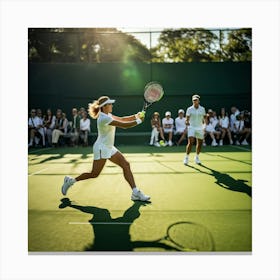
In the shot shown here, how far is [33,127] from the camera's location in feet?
31.1

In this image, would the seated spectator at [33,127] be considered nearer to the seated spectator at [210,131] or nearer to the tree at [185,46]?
the tree at [185,46]

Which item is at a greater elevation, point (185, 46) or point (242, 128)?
point (185, 46)

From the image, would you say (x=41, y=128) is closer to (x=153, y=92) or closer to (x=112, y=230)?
(x=153, y=92)

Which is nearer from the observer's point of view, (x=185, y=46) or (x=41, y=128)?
(x=41, y=128)

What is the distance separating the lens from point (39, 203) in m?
4.00

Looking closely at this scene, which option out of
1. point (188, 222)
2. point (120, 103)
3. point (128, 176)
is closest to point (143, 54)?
point (120, 103)

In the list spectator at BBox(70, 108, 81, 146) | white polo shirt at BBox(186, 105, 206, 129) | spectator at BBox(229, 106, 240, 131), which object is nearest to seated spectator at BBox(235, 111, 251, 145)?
spectator at BBox(229, 106, 240, 131)

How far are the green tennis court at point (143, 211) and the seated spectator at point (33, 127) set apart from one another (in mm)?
3622

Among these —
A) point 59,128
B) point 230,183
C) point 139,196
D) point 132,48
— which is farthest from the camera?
point 132,48

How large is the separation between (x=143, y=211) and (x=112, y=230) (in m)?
0.57

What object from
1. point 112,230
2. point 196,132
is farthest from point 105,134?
point 196,132

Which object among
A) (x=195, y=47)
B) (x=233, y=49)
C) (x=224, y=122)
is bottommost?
(x=224, y=122)
